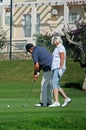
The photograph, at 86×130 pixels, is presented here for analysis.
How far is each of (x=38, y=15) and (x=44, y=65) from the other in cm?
3965

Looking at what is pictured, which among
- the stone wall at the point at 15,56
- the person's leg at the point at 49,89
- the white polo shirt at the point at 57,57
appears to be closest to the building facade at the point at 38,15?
the stone wall at the point at 15,56

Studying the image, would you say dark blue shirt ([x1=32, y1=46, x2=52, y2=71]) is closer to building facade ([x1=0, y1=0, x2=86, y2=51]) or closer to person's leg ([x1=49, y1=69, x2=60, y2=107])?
person's leg ([x1=49, y1=69, x2=60, y2=107])

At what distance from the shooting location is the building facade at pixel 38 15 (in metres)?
55.6

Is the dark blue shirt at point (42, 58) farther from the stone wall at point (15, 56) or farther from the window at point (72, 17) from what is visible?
the window at point (72, 17)

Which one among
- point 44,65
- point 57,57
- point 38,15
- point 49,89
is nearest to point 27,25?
point 38,15

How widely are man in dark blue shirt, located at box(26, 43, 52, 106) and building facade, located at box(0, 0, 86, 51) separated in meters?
34.9

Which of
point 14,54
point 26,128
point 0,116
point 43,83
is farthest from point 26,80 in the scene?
point 26,128

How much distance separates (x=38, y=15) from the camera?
58.3m

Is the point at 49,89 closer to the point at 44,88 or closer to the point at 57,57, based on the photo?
the point at 44,88

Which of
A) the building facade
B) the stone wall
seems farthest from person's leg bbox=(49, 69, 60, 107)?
the building facade

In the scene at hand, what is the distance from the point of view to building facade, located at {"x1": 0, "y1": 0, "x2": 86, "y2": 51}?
55.6 meters

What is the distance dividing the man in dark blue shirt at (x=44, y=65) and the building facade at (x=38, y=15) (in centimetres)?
3490

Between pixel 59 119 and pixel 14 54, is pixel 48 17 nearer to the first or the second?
pixel 14 54

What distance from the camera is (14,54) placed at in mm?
47250
